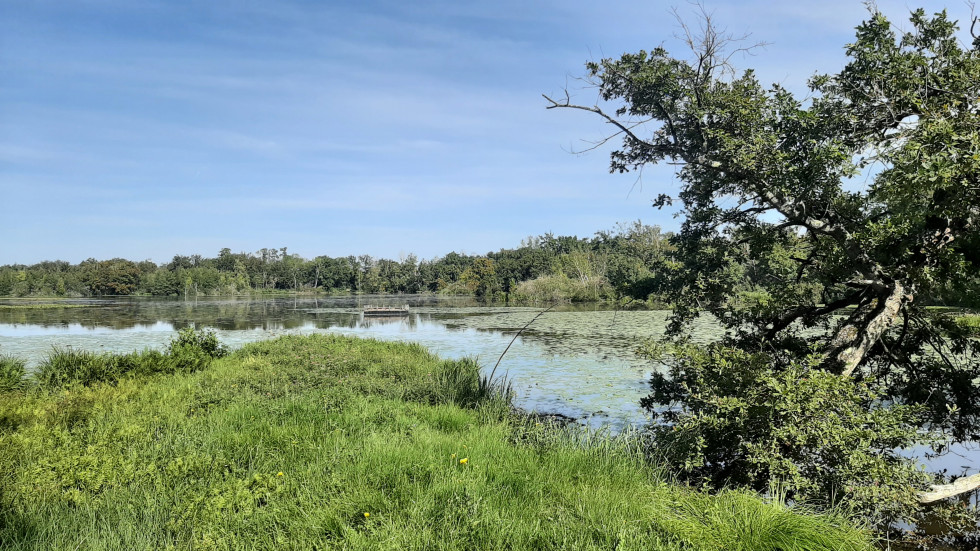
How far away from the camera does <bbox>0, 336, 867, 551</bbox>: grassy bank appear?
10.9 feet

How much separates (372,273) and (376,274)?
0.95 metres

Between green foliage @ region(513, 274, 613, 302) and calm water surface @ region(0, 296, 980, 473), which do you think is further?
green foliage @ region(513, 274, 613, 302)

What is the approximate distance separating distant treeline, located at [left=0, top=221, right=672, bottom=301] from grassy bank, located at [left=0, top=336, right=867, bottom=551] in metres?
50.8

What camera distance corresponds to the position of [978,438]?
6730 millimetres

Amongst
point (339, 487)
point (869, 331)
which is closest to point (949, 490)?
point (869, 331)

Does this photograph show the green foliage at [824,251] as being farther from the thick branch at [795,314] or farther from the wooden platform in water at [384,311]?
the wooden platform in water at [384,311]

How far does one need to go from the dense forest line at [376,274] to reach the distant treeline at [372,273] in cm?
18

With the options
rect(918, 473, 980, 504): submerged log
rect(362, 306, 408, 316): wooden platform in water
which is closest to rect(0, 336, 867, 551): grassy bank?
rect(918, 473, 980, 504): submerged log

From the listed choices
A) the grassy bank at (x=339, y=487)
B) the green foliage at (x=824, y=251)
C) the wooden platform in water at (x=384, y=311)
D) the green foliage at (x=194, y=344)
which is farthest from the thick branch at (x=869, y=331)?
the wooden platform in water at (x=384, y=311)

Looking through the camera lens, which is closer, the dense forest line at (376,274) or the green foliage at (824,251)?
the green foliage at (824,251)

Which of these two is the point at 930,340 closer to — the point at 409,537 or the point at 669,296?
the point at 669,296

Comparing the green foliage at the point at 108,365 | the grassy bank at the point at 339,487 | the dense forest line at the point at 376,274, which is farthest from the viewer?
the dense forest line at the point at 376,274

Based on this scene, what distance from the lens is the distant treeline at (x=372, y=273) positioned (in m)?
71.1

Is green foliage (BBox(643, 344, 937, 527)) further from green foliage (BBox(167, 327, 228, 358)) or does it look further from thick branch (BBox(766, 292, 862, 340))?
green foliage (BBox(167, 327, 228, 358))
